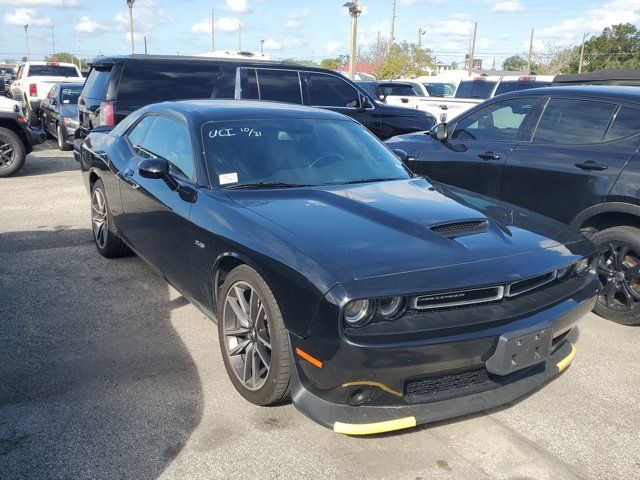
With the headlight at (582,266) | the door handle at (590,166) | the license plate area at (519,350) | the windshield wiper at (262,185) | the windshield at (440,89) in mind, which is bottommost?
the license plate area at (519,350)

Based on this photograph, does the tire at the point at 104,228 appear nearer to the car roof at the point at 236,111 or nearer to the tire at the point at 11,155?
the car roof at the point at 236,111

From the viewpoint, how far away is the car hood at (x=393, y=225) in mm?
2840

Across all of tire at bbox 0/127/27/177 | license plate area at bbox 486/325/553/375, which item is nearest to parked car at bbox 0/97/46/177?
tire at bbox 0/127/27/177

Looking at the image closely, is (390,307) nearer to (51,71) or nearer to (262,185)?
(262,185)

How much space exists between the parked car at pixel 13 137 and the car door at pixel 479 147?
7.13 m

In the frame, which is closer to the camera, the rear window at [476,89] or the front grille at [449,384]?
the front grille at [449,384]

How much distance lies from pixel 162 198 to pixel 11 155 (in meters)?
7.29

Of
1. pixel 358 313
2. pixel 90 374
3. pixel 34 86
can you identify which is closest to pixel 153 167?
pixel 90 374

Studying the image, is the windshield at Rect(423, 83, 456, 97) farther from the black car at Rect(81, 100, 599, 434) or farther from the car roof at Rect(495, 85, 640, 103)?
the black car at Rect(81, 100, 599, 434)

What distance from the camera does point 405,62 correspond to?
146 ft

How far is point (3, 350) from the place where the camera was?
385cm

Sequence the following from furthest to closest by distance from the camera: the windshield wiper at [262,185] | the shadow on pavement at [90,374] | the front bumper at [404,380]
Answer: the windshield wiper at [262,185] → the shadow on pavement at [90,374] → the front bumper at [404,380]

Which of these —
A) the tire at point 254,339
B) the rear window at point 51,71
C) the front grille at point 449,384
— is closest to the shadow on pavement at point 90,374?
the tire at point 254,339

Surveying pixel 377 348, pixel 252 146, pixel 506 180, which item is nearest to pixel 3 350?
pixel 252 146
